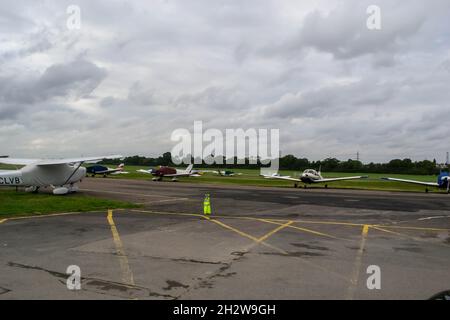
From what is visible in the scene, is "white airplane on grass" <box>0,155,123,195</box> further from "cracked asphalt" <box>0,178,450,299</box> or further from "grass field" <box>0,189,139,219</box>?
"cracked asphalt" <box>0,178,450,299</box>

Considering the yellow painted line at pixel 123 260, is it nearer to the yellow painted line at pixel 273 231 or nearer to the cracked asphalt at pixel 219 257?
the cracked asphalt at pixel 219 257

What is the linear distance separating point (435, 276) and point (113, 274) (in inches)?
237

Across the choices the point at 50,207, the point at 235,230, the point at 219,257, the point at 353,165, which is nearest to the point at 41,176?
the point at 50,207

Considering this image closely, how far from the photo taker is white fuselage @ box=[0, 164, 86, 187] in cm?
2417

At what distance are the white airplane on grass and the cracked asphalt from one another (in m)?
10.6

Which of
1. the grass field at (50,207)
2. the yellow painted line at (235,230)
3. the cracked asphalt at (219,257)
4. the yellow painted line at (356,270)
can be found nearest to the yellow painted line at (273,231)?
the cracked asphalt at (219,257)

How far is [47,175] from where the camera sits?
25.2 metres

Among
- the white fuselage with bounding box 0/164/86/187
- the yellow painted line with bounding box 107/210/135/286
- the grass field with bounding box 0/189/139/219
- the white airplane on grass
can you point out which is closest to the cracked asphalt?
the yellow painted line with bounding box 107/210/135/286

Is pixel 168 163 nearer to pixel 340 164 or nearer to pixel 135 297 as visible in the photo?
pixel 340 164

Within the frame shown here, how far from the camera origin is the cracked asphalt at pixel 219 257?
19.9ft

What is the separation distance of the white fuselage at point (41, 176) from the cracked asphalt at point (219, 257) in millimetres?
11430

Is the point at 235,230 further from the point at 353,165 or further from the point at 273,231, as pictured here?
the point at 353,165

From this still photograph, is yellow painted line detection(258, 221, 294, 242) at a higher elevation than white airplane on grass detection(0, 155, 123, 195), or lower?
lower

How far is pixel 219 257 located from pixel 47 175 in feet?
67.1
